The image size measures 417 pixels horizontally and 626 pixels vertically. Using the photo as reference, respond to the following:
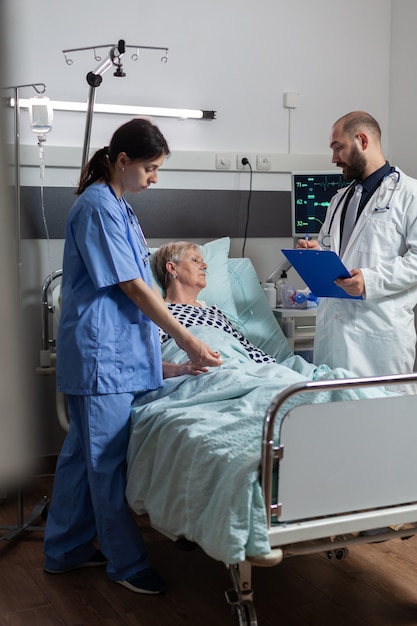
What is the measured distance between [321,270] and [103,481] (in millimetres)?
1060

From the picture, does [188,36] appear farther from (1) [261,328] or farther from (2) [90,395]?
(2) [90,395]

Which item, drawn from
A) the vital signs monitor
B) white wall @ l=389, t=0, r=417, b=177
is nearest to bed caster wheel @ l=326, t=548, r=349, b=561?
the vital signs monitor

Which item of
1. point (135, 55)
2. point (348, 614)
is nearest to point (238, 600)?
point (348, 614)

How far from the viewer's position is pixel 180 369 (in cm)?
268

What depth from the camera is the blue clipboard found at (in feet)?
8.81

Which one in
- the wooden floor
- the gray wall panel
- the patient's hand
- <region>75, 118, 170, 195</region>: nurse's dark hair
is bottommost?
the wooden floor

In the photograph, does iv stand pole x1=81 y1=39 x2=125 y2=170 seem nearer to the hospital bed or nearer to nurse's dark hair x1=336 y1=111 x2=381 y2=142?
nurse's dark hair x1=336 y1=111 x2=381 y2=142

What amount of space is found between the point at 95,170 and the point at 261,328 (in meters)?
1.25

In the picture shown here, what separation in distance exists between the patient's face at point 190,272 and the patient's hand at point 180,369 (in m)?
0.55

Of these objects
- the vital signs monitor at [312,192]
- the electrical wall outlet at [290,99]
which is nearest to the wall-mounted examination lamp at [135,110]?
the electrical wall outlet at [290,99]

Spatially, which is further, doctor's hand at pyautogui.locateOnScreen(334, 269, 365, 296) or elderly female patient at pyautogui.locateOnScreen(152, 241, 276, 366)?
elderly female patient at pyautogui.locateOnScreen(152, 241, 276, 366)

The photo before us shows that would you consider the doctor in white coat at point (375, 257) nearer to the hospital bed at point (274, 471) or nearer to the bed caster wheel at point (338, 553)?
the hospital bed at point (274, 471)

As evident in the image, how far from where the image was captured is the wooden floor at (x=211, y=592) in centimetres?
232

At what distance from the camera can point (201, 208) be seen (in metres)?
3.89
